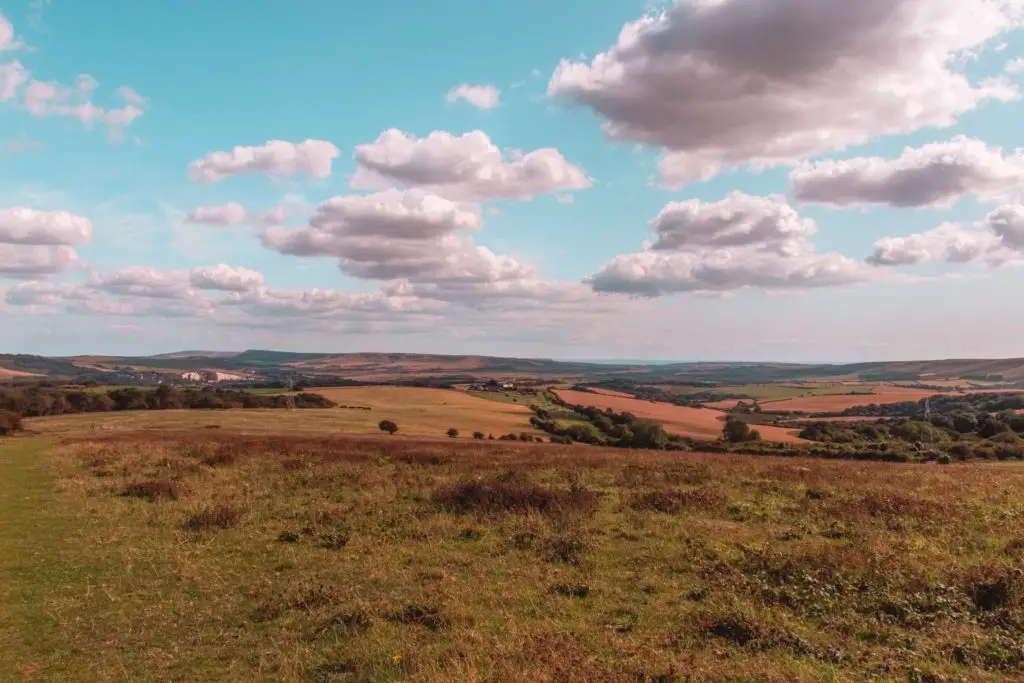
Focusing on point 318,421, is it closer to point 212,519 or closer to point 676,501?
point 212,519

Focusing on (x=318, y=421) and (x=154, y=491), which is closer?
(x=154, y=491)

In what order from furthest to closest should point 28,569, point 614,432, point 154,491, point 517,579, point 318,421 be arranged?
point 614,432, point 318,421, point 154,491, point 28,569, point 517,579

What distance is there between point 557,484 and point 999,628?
17.0 metres

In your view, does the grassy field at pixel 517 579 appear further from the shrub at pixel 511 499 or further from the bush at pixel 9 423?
the bush at pixel 9 423

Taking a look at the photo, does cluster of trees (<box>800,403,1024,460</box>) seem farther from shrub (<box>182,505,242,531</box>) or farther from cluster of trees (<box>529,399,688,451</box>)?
shrub (<box>182,505,242,531</box>)

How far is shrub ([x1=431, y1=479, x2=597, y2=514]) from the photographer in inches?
811

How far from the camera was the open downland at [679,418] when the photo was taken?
9188 centimetres

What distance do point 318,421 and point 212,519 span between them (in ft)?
173

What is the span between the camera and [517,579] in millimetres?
13656

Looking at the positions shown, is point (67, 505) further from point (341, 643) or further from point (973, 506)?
point (973, 506)

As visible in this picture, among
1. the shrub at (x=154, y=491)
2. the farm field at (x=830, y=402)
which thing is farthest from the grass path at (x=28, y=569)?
the farm field at (x=830, y=402)

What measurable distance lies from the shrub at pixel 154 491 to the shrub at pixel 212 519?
13.6 feet

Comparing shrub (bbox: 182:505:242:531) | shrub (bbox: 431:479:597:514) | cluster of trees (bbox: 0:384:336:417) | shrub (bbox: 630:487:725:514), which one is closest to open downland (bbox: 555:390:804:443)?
cluster of trees (bbox: 0:384:336:417)

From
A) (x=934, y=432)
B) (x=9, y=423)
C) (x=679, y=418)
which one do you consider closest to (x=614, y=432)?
(x=679, y=418)
